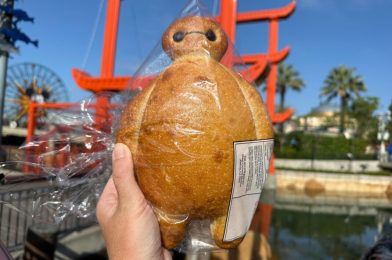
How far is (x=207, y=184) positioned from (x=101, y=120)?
1.97ft

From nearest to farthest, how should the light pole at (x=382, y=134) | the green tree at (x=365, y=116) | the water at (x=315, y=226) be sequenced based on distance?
the water at (x=315, y=226) → the light pole at (x=382, y=134) → the green tree at (x=365, y=116)

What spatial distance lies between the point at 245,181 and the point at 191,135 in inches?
8.2

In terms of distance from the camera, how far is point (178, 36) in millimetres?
1134

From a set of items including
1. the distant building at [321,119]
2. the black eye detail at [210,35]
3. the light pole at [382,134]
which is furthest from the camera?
the distant building at [321,119]

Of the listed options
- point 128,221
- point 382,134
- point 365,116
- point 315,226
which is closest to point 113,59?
point 128,221

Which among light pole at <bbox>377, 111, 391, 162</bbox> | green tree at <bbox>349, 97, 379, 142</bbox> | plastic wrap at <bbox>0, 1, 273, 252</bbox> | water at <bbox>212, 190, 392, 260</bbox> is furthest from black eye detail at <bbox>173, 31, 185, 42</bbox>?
green tree at <bbox>349, 97, 379, 142</bbox>

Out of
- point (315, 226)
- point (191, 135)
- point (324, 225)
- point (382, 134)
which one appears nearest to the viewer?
point (191, 135)

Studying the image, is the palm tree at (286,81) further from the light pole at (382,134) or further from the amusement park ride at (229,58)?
the amusement park ride at (229,58)

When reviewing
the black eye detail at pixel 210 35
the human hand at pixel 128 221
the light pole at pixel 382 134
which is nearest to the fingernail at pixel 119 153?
the human hand at pixel 128 221

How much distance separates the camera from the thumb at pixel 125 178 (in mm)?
1004

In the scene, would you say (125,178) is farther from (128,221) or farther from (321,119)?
(321,119)

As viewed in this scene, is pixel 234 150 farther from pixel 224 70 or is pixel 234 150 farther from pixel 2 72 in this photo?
pixel 2 72

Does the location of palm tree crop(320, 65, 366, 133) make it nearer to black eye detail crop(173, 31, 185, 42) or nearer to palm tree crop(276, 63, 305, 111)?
palm tree crop(276, 63, 305, 111)

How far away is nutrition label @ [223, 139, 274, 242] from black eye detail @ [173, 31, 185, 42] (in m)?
0.38
